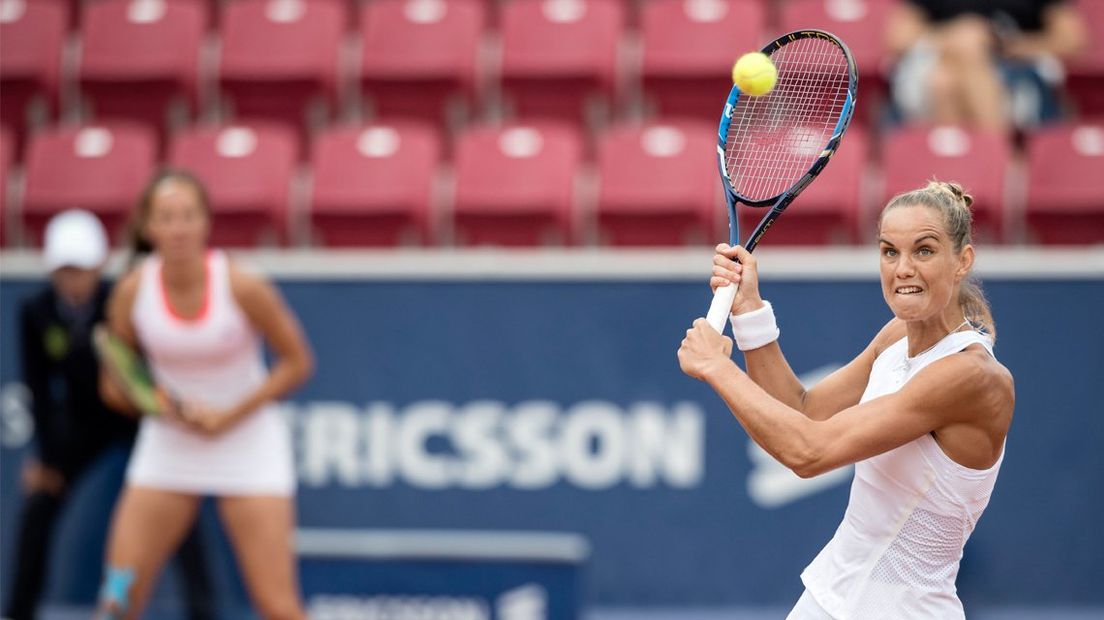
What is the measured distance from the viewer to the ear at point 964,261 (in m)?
2.64

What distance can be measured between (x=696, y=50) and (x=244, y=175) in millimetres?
2183

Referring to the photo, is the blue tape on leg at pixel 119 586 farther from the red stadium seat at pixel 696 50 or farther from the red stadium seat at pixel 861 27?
the red stadium seat at pixel 861 27

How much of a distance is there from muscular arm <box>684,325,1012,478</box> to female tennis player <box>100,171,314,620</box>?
7.08 ft

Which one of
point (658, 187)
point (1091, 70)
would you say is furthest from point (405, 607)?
point (1091, 70)

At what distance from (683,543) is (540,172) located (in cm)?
176

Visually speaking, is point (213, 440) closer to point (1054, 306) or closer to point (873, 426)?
point (873, 426)

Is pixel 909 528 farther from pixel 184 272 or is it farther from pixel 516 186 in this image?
pixel 516 186

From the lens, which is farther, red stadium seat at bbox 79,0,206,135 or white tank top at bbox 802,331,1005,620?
red stadium seat at bbox 79,0,206,135

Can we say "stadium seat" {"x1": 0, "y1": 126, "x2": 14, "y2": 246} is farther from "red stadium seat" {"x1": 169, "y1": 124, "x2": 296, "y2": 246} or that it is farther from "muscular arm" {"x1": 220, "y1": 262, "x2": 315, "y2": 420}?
"muscular arm" {"x1": 220, "y1": 262, "x2": 315, "y2": 420}

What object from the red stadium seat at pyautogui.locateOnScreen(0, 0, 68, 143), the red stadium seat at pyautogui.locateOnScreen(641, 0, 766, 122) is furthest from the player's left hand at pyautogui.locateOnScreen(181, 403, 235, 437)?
the red stadium seat at pyautogui.locateOnScreen(0, 0, 68, 143)

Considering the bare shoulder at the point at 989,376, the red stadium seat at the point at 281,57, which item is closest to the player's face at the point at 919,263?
the bare shoulder at the point at 989,376

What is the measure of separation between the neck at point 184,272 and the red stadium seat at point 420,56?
2.74 meters

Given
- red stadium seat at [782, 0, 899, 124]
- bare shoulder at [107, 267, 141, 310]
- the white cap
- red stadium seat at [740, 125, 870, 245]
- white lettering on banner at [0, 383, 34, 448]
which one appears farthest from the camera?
red stadium seat at [782, 0, 899, 124]

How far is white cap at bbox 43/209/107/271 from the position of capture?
5254 millimetres
